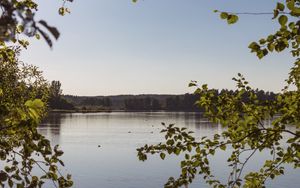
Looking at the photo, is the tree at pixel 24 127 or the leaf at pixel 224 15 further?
the leaf at pixel 224 15

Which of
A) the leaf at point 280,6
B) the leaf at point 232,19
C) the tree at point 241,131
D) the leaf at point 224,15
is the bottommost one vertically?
the tree at point 241,131

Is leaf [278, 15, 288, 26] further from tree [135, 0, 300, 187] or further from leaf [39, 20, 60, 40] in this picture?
A: leaf [39, 20, 60, 40]

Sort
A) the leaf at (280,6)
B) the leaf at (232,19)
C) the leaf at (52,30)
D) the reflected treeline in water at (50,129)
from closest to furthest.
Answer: the leaf at (52,30), the leaf at (280,6), the leaf at (232,19), the reflected treeline in water at (50,129)

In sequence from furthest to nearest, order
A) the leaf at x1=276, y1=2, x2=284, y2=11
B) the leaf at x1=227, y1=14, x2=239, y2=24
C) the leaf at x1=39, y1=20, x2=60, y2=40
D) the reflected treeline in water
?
the reflected treeline in water → the leaf at x1=227, y1=14, x2=239, y2=24 → the leaf at x1=276, y1=2, x2=284, y2=11 → the leaf at x1=39, y1=20, x2=60, y2=40

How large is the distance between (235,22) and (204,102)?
2735mm

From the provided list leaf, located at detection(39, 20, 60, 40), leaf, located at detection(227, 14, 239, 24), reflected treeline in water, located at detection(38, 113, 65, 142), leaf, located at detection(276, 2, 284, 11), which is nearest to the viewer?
leaf, located at detection(39, 20, 60, 40)

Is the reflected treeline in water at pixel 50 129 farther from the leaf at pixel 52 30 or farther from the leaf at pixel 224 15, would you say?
the leaf at pixel 52 30

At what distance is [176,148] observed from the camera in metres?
6.35

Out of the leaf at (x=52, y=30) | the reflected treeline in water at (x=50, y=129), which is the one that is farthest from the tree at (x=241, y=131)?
the reflected treeline in water at (x=50, y=129)

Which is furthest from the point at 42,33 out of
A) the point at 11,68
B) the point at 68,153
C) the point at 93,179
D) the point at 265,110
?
the point at 68,153

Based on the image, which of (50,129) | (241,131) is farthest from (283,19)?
(50,129)

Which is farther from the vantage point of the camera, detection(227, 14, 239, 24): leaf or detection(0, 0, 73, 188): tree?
detection(227, 14, 239, 24): leaf

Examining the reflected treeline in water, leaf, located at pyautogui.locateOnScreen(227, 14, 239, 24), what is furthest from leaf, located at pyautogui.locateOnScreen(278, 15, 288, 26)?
the reflected treeline in water

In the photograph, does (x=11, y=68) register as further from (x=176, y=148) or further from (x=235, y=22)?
(x=235, y=22)
